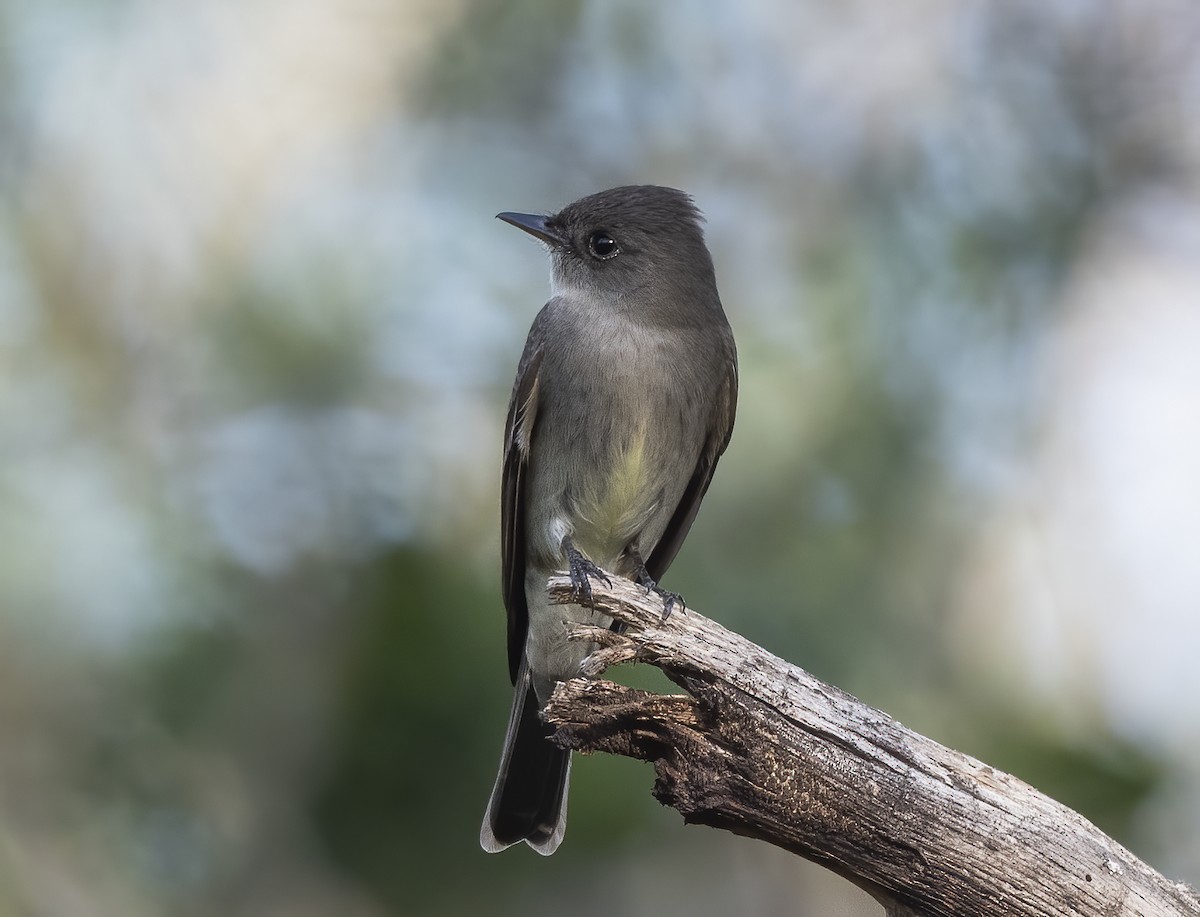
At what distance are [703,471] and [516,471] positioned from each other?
2.46 ft

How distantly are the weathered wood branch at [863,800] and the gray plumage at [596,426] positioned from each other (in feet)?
4.62

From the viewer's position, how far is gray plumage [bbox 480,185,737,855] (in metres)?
5.05

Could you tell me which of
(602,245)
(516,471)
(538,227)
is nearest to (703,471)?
(516,471)

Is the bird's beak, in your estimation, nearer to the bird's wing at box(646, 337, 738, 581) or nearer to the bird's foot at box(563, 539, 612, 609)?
the bird's wing at box(646, 337, 738, 581)

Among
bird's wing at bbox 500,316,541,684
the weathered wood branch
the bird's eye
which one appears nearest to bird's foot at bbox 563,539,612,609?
bird's wing at bbox 500,316,541,684

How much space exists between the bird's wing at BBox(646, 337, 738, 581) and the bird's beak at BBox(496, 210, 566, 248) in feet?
2.61

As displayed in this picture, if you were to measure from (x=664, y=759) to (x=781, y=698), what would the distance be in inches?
13.1

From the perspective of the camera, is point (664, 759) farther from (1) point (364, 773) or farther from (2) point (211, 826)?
(2) point (211, 826)

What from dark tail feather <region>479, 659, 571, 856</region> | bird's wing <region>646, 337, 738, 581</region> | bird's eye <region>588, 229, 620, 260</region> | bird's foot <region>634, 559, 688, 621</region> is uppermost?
bird's eye <region>588, 229, 620, 260</region>

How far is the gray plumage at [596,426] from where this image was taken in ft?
16.6

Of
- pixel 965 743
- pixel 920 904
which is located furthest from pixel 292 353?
pixel 920 904

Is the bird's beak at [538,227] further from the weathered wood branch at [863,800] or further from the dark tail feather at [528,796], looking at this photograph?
the weathered wood branch at [863,800]

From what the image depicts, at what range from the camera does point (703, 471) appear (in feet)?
17.9

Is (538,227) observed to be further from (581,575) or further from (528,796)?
(528,796)
